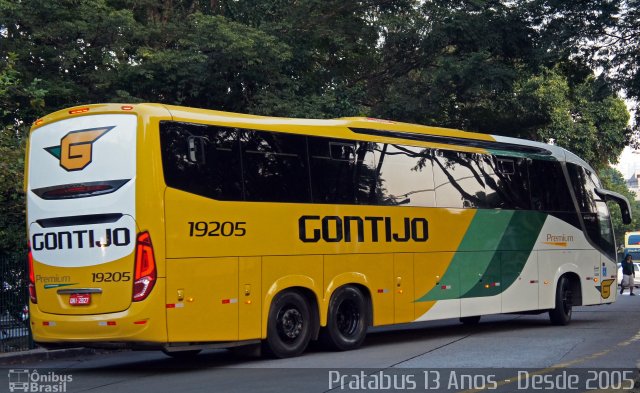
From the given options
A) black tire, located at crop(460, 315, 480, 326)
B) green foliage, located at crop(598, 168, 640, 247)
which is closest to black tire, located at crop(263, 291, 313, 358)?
black tire, located at crop(460, 315, 480, 326)

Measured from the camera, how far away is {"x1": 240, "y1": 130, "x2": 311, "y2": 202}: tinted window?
45.3 ft

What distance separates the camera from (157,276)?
1227cm

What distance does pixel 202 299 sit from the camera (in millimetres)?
12828

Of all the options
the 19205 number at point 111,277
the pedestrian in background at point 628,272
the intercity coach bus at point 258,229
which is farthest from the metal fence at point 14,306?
the pedestrian in background at point 628,272

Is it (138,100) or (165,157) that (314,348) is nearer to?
(165,157)

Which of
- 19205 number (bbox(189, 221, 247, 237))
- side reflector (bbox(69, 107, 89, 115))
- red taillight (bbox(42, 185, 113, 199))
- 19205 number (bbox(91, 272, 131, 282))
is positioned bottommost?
19205 number (bbox(91, 272, 131, 282))

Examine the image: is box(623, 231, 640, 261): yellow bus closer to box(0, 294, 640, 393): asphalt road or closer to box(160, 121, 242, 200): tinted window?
box(0, 294, 640, 393): asphalt road

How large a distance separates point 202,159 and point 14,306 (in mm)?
5539

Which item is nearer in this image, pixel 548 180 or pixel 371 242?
pixel 371 242

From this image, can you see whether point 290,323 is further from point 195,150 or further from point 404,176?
point 404,176

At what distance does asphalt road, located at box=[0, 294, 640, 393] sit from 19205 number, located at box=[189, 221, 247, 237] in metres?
1.88

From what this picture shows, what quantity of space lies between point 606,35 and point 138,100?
12381 millimetres

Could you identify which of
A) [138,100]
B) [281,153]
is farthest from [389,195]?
[138,100]

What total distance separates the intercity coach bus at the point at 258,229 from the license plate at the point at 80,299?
16 mm
